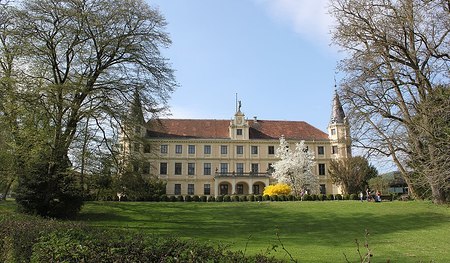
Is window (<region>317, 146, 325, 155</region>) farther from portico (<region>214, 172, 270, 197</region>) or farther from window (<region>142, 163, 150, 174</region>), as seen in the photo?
window (<region>142, 163, 150, 174</region>)

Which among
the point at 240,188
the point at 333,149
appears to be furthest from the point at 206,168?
the point at 333,149

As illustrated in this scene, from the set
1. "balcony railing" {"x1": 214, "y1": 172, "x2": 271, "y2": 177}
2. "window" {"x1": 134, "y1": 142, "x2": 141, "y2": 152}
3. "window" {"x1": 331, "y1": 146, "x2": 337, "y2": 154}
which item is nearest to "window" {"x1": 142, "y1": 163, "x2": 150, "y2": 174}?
"window" {"x1": 134, "y1": 142, "x2": 141, "y2": 152}

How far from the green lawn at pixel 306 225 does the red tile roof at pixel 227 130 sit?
105ft

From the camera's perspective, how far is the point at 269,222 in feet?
81.8

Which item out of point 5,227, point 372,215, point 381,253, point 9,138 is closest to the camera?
point 5,227

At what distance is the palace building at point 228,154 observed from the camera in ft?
204

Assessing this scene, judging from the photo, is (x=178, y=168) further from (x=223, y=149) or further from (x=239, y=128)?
(x=239, y=128)

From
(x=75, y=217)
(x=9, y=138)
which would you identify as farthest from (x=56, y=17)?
(x=75, y=217)

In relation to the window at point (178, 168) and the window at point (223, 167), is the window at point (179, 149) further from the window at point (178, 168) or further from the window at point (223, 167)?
the window at point (223, 167)

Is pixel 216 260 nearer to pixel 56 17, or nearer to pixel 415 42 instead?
pixel 56 17

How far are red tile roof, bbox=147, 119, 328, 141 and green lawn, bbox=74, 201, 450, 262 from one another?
32.1 meters

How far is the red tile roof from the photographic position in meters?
64.9

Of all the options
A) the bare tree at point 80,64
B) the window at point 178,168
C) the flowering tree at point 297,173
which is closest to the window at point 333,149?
the flowering tree at point 297,173

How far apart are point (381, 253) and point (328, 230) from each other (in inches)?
302
